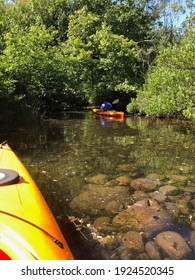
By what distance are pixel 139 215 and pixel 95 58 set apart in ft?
71.4

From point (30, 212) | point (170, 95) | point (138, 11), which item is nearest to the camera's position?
point (30, 212)

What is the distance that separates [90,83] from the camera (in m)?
Answer: 25.2

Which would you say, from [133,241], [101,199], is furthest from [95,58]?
[133,241]

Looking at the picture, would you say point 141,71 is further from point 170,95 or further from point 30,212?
point 30,212

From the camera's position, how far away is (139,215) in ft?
16.4

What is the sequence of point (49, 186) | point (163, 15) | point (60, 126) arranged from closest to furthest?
point (49, 186) → point (60, 126) → point (163, 15)

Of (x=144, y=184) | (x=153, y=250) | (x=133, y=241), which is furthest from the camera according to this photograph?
(x=144, y=184)

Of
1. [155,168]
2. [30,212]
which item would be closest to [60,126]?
[155,168]

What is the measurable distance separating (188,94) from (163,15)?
20.5 metres

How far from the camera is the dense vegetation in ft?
45.6

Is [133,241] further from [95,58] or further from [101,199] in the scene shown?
[95,58]

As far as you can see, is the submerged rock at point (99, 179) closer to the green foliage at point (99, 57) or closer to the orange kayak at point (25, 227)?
the orange kayak at point (25, 227)

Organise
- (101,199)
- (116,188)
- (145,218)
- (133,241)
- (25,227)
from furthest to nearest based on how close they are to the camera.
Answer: (116,188) → (101,199) → (145,218) → (133,241) → (25,227)

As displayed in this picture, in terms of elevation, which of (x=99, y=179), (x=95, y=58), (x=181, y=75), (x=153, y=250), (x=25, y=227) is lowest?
(x=153, y=250)
